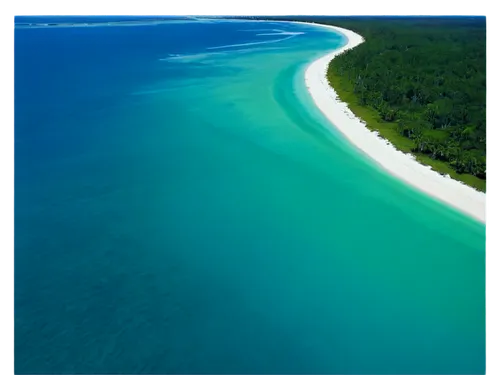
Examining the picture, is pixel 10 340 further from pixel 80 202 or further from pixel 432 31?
pixel 432 31

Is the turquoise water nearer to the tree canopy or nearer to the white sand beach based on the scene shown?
the white sand beach

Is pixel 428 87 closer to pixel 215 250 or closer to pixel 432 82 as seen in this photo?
pixel 432 82

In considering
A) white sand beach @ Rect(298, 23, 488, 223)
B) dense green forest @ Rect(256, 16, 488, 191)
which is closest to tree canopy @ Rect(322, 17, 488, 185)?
dense green forest @ Rect(256, 16, 488, 191)

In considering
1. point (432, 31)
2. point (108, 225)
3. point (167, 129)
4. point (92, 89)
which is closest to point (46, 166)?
point (108, 225)

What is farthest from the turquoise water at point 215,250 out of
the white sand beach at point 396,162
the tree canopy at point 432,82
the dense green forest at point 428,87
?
the tree canopy at point 432,82

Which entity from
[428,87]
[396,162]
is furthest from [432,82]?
[396,162]
